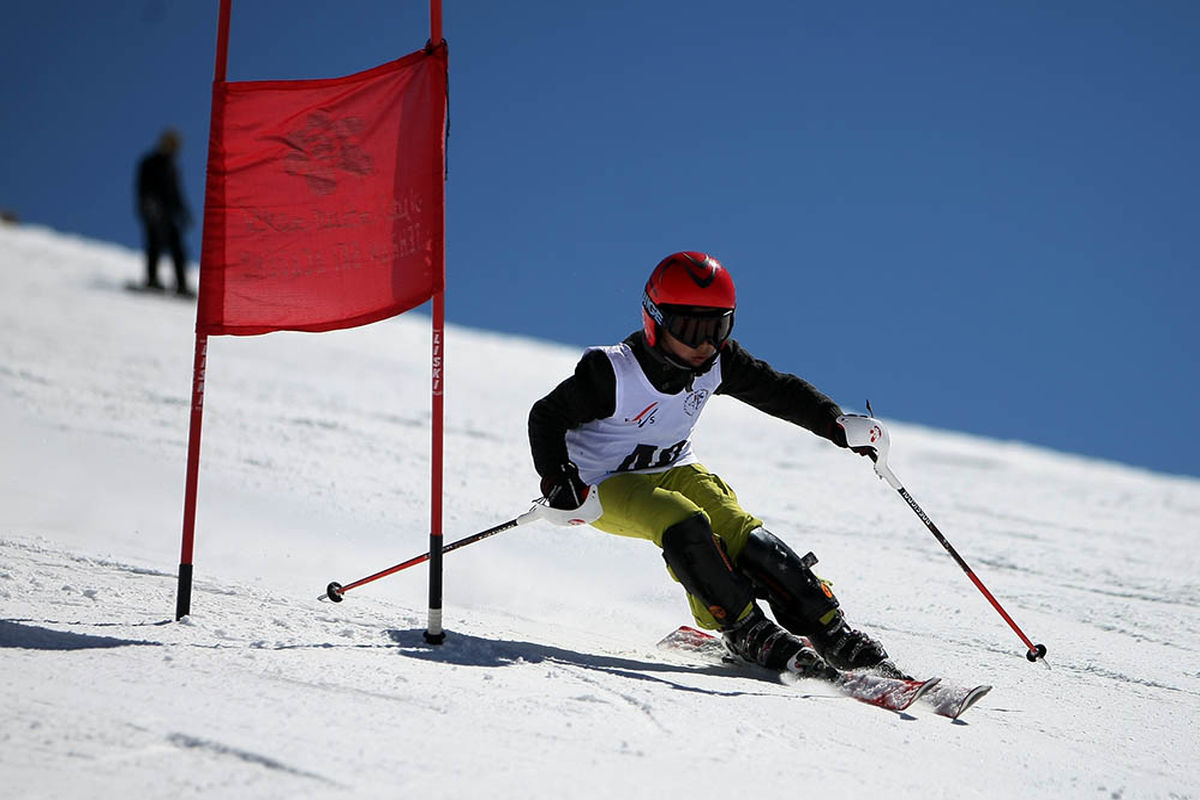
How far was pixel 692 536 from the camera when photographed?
13.1ft

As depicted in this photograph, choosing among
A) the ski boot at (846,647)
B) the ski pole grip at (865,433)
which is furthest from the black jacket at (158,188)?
the ski boot at (846,647)

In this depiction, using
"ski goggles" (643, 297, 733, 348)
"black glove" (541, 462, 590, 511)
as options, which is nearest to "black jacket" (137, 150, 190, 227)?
"ski goggles" (643, 297, 733, 348)

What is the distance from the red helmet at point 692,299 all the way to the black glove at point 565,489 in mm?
668

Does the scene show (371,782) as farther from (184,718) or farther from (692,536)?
(692,536)

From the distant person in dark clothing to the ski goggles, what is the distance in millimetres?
12208

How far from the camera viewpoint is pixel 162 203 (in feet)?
48.6

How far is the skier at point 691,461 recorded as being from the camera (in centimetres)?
402

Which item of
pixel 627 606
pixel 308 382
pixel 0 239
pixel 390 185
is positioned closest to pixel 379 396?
pixel 308 382

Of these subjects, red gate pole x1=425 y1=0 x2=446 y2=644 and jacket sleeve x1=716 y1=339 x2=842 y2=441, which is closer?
red gate pole x1=425 y1=0 x2=446 y2=644

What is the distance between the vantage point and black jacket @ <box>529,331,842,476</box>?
14.1ft

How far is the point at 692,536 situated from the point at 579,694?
0.85 metres

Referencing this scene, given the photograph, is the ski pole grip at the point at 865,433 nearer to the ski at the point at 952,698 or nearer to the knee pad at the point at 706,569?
the knee pad at the point at 706,569

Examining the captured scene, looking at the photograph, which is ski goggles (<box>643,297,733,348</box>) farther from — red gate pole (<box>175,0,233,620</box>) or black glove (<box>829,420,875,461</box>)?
red gate pole (<box>175,0,233,620</box>)

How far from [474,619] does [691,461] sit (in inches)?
42.6
